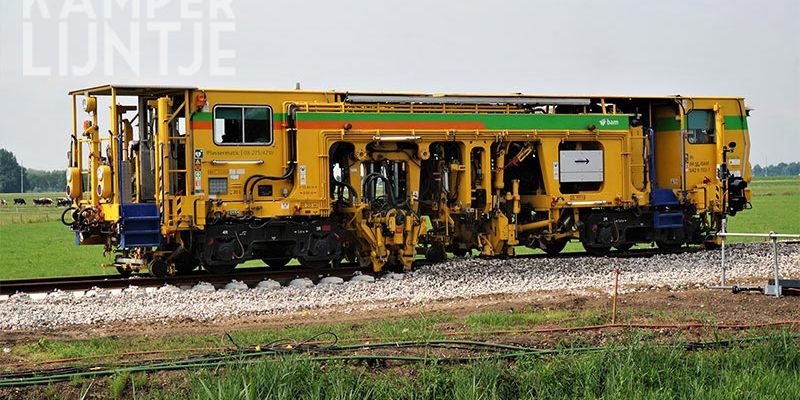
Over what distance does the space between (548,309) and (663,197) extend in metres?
9.69

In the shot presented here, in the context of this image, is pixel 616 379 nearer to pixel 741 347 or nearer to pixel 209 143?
pixel 741 347

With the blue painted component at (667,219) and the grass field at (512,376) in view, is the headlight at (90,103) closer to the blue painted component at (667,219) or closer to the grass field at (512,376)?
the grass field at (512,376)

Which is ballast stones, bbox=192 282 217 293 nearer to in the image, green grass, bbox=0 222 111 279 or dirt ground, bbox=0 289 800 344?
dirt ground, bbox=0 289 800 344

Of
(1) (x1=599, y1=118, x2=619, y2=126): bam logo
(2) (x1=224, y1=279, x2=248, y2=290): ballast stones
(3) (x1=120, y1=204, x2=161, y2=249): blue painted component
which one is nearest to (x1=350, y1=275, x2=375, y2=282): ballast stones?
(2) (x1=224, y1=279, x2=248, y2=290): ballast stones

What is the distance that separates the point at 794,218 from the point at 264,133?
3101 centimetres

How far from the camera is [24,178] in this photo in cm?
13425

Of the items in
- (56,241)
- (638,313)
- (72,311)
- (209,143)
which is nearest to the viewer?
(638,313)

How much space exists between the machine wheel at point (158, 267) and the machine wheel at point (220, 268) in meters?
0.73

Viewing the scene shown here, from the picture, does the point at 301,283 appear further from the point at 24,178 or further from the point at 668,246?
the point at 24,178

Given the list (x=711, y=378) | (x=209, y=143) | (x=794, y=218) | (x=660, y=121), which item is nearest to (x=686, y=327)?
(x=711, y=378)

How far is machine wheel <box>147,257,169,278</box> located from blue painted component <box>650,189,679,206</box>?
10.6 metres

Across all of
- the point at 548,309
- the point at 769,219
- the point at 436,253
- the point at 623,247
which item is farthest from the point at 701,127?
the point at 769,219

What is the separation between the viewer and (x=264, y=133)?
1841 centimetres

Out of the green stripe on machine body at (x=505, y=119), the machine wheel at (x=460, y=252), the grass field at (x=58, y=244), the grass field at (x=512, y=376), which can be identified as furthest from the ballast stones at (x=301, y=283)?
the grass field at (x=58, y=244)
